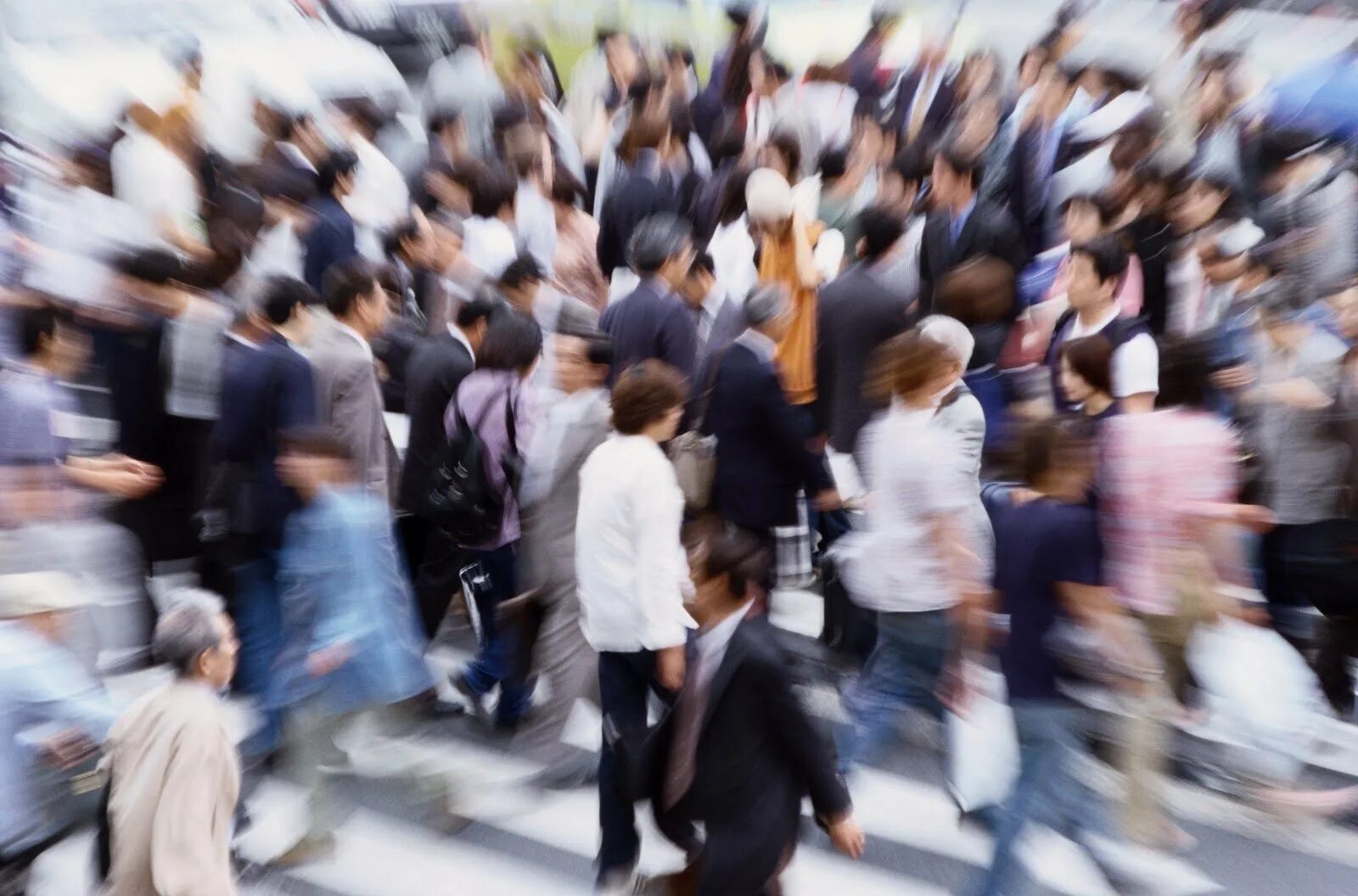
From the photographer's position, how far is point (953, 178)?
7.39 m

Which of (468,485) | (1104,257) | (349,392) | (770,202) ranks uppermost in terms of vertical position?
(770,202)

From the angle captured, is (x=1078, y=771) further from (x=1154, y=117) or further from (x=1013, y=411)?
(x=1154, y=117)

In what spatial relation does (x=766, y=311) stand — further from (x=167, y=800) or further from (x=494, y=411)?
(x=167, y=800)

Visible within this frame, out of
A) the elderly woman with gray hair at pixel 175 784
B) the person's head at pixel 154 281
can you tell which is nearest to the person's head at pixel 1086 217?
the person's head at pixel 154 281

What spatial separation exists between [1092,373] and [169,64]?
820 centimetres

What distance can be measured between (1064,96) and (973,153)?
126cm

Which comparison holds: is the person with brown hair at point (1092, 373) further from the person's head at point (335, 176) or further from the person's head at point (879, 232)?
the person's head at point (335, 176)

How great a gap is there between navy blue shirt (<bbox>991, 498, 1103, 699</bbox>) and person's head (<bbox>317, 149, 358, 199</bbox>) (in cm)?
496

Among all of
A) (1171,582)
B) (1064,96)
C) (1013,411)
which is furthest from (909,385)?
(1064,96)

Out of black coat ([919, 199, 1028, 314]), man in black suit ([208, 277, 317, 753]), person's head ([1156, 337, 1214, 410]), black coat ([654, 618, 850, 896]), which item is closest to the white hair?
person's head ([1156, 337, 1214, 410])

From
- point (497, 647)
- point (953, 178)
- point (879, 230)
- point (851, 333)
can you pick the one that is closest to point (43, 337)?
point (497, 647)

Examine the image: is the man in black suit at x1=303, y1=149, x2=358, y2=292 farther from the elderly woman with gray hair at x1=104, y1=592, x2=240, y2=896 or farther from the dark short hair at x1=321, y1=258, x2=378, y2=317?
the elderly woman with gray hair at x1=104, y1=592, x2=240, y2=896

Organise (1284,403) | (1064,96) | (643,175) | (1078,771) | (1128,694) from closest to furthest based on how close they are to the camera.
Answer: (1128,694), (1078,771), (1284,403), (643,175), (1064,96)

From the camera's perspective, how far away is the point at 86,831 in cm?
543
